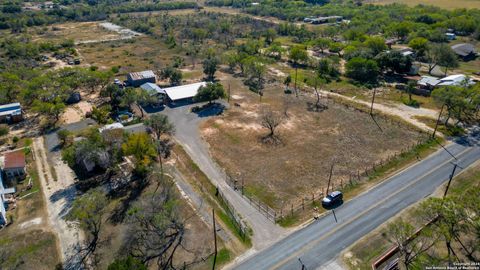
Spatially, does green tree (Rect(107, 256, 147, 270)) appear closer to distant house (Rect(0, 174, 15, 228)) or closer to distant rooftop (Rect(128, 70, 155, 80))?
distant house (Rect(0, 174, 15, 228))

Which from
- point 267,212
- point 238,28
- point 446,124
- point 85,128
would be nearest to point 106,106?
point 85,128

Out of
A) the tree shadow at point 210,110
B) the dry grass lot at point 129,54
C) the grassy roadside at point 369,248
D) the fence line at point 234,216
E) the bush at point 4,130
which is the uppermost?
the dry grass lot at point 129,54

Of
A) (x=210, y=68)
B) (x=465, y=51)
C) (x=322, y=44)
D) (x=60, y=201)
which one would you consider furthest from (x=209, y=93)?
(x=465, y=51)

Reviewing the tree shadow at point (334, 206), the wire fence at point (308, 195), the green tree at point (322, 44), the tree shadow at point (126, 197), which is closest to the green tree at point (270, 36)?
the green tree at point (322, 44)

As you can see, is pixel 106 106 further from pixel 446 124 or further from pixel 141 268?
pixel 446 124

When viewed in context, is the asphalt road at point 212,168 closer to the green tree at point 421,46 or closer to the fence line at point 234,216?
the fence line at point 234,216

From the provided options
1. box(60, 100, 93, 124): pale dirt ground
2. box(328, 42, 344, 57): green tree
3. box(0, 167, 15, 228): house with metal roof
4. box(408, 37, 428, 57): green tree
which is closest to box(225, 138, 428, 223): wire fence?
box(0, 167, 15, 228): house with metal roof

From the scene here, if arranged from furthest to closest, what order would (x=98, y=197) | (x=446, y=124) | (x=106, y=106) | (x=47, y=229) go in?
(x=106, y=106)
(x=446, y=124)
(x=47, y=229)
(x=98, y=197)
